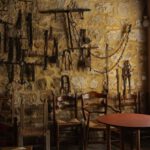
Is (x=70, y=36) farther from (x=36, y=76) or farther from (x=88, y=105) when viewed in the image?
(x=88, y=105)

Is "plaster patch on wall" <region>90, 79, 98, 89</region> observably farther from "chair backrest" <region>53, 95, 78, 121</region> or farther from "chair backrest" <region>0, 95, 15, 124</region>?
"chair backrest" <region>0, 95, 15, 124</region>

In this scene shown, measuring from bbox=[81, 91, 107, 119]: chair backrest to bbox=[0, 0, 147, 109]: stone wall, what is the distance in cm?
17

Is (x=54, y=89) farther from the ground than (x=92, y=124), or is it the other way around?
(x=54, y=89)

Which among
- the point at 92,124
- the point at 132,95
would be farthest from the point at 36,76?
the point at 132,95

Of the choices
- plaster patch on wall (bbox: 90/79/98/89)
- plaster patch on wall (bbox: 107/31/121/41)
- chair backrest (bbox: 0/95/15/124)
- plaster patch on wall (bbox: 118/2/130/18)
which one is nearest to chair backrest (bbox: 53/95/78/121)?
plaster patch on wall (bbox: 90/79/98/89)

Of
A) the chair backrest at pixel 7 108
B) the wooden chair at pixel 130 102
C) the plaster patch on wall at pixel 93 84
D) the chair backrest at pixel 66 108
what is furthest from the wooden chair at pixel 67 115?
the wooden chair at pixel 130 102

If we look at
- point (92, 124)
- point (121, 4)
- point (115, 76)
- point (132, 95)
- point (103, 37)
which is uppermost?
point (121, 4)

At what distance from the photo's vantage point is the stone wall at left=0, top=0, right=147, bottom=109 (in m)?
5.10

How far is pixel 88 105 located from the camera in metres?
5.22

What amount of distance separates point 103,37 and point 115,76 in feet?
2.32

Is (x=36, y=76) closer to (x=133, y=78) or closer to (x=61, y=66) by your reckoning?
(x=61, y=66)

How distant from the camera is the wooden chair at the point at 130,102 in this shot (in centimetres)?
532

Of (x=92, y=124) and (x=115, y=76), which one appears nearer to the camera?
(x=92, y=124)

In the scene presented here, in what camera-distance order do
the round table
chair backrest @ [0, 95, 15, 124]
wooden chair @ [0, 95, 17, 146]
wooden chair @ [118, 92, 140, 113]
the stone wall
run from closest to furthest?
the round table → wooden chair @ [0, 95, 17, 146] → chair backrest @ [0, 95, 15, 124] → the stone wall → wooden chair @ [118, 92, 140, 113]
